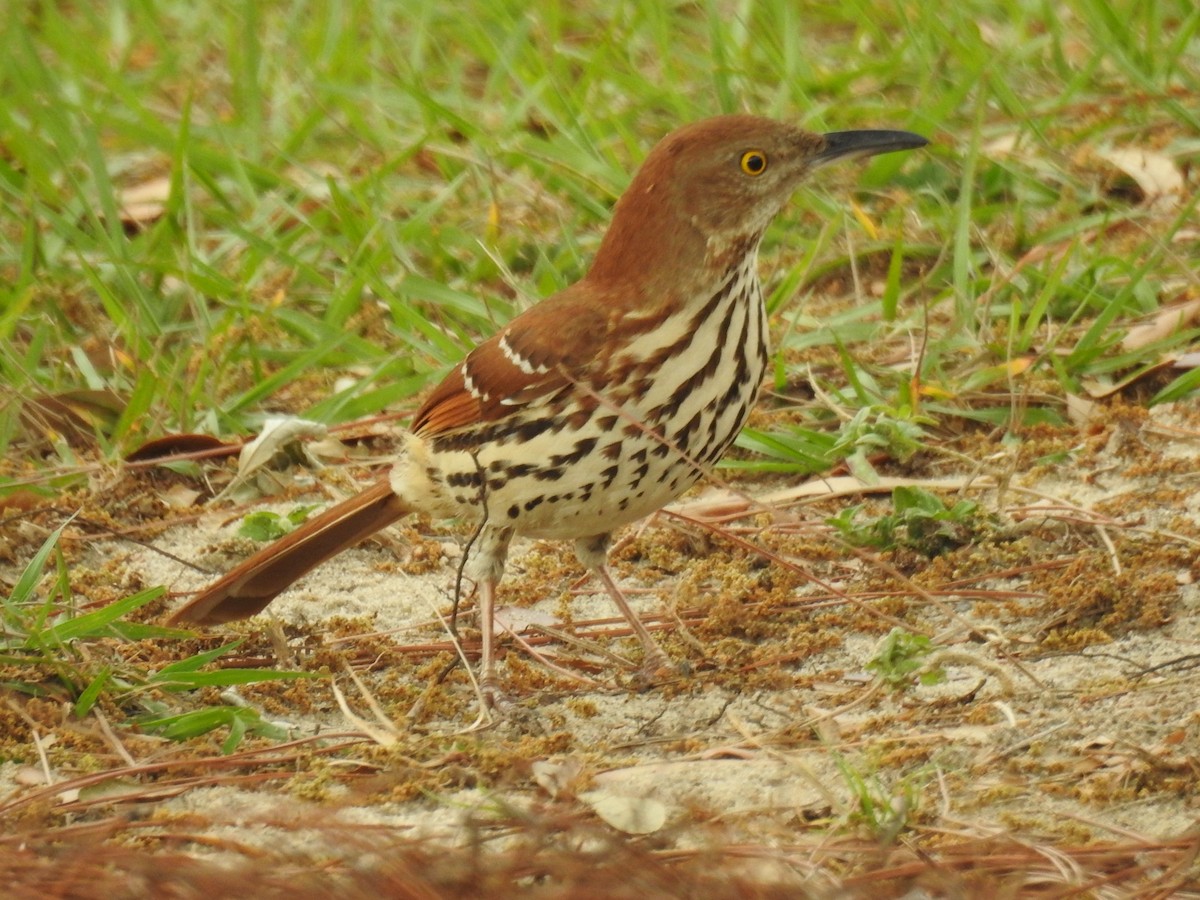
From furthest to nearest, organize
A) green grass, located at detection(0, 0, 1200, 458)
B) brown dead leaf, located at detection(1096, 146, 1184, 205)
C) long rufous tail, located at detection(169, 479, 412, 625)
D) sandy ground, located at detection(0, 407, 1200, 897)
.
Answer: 1. brown dead leaf, located at detection(1096, 146, 1184, 205)
2. green grass, located at detection(0, 0, 1200, 458)
3. long rufous tail, located at detection(169, 479, 412, 625)
4. sandy ground, located at detection(0, 407, 1200, 897)

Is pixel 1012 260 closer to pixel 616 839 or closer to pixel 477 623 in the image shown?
pixel 477 623

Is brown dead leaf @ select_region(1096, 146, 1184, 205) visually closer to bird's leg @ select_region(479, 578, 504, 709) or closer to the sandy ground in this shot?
the sandy ground

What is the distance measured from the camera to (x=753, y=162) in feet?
11.8

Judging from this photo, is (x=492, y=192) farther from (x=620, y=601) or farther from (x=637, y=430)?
(x=637, y=430)

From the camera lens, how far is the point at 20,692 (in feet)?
10.6

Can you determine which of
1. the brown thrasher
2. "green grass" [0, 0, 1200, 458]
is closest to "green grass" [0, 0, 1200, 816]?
"green grass" [0, 0, 1200, 458]

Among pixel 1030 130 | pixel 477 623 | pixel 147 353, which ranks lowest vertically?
pixel 477 623

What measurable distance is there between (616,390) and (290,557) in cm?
92

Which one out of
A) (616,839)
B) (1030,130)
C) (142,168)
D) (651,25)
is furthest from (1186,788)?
(142,168)

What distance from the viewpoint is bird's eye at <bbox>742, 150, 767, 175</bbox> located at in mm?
3607

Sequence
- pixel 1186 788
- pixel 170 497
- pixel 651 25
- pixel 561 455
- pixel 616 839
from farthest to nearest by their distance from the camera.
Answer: pixel 651 25 → pixel 170 497 → pixel 561 455 → pixel 1186 788 → pixel 616 839

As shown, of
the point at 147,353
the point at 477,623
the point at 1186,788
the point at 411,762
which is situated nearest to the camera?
the point at 1186,788

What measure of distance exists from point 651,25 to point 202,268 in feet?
6.64

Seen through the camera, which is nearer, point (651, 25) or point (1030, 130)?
point (1030, 130)
